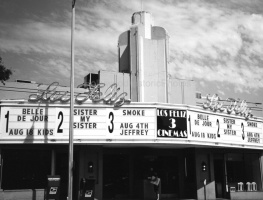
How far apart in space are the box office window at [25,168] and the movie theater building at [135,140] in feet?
0.19

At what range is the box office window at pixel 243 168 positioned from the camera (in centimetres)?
2667

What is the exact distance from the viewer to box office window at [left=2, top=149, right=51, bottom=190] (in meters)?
20.8

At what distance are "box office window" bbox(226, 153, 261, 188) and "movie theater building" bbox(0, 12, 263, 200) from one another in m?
0.08

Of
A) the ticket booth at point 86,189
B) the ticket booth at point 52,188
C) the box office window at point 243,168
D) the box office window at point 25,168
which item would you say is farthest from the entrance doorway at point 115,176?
the box office window at point 243,168

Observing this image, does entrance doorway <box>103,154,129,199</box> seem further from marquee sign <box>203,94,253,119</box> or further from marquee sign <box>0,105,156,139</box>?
marquee sign <box>203,94,253,119</box>

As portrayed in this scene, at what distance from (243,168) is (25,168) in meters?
16.8

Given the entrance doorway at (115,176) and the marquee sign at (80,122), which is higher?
the marquee sign at (80,122)

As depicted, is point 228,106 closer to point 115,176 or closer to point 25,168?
point 115,176

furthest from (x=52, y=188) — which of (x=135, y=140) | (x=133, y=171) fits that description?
(x=133, y=171)

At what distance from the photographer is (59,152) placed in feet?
71.7

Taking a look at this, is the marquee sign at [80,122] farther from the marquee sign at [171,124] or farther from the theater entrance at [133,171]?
the theater entrance at [133,171]

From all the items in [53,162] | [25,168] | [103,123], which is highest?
[103,123]

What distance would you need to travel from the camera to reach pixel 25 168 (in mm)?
21297

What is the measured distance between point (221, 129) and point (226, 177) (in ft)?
14.5
